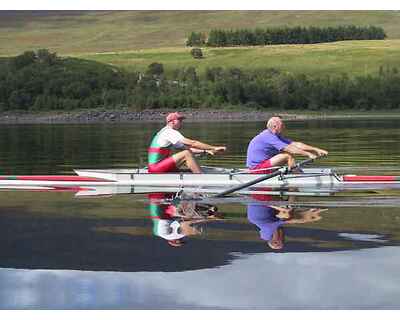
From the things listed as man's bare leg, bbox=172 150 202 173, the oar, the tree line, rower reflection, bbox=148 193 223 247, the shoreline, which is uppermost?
man's bare leg, bbox=172 150 202 173

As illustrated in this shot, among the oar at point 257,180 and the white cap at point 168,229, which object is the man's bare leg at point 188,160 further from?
the white cap at point 168,229

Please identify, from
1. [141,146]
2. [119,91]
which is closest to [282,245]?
[141,146]

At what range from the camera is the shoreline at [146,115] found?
133750 mm

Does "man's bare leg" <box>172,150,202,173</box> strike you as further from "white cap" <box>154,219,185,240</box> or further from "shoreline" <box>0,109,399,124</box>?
"shoreline" <box>0,109,399,124</box>

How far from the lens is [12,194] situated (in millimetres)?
24438

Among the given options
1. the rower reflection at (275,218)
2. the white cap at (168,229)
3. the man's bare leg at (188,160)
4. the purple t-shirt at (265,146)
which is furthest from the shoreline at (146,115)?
the white cap at (168,229)

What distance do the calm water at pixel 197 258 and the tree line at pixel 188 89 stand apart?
5206 inches

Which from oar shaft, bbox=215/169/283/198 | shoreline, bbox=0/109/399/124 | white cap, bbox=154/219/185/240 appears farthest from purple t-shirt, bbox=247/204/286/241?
shoreline, bbox=0/109/399/124

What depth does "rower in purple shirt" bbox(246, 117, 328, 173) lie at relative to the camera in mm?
23359

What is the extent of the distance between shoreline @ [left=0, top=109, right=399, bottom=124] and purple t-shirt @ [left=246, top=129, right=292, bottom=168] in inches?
4196

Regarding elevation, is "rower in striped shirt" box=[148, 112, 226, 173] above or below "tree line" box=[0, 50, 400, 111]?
above

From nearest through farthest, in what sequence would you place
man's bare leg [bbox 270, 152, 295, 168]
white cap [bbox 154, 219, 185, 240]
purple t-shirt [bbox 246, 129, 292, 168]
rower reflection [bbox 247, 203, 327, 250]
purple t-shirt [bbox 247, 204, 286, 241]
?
rower reflection [bbox 247, 203, 327, 250], white cap [bbox 154, 219, 185, 240], purple t-shirt [bbox 247, 204, 286, 241], purple t-shirt [bbox 246, 129, 292, 168], man's bare leg [bbox 270, 152, 295, 168]

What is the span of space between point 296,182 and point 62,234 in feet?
28.1

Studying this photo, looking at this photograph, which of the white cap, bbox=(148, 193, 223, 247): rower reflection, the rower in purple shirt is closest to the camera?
the white cap
